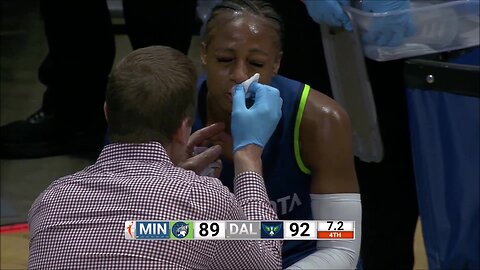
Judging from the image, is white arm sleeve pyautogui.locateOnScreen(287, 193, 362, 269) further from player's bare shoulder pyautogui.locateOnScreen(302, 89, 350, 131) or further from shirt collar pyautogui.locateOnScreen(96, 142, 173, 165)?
shirt collar pyautogui.locateOnScreen(96, 142, 173, 165)

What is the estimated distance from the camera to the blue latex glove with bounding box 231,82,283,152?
167cm

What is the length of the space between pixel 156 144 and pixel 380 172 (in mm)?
1298

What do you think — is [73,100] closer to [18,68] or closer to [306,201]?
[18,68]

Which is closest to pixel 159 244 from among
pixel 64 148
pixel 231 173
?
pixel 231 173

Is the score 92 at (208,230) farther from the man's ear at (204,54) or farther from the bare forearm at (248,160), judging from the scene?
the man's ear at (204,54)

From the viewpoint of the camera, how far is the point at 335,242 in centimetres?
183

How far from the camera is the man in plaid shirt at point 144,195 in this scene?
1.48 meters

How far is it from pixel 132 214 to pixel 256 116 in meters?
0.29

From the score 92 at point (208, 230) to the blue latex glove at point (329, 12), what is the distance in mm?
1129

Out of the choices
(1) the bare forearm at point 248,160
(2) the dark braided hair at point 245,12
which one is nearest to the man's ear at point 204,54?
(2) the dark braided hair at point 245,12

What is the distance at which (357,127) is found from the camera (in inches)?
105

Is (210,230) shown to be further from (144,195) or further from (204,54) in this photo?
(204,54)

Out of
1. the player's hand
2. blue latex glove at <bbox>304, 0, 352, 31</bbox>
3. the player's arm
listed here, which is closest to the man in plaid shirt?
the player's hand

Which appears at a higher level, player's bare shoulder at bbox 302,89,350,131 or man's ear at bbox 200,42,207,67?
man's ear at bbox 200,42,207,67
